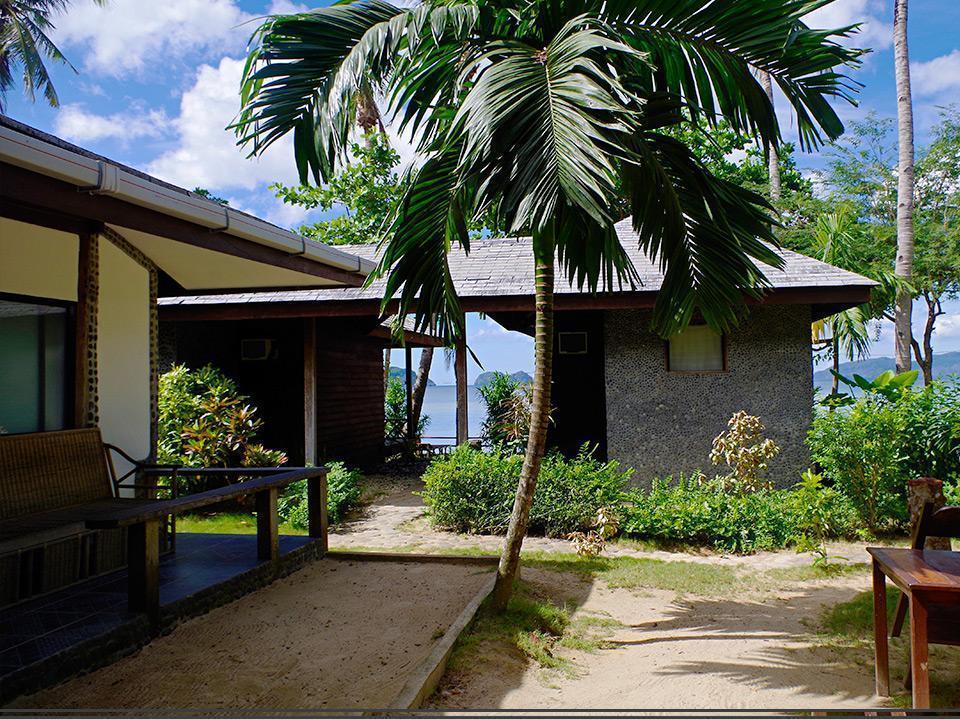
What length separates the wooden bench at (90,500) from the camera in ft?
14.2

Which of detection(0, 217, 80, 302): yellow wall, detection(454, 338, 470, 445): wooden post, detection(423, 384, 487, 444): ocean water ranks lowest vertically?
detection(423, 384, 487, 444): ocean water

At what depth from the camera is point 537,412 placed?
16.5ft

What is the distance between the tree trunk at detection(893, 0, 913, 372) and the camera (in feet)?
54.0

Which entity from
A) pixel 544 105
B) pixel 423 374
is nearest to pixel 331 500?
pixel 544 105

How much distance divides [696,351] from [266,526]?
6.17 meters

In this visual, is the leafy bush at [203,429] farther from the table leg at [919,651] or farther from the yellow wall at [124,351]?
the table leg at [919,651]

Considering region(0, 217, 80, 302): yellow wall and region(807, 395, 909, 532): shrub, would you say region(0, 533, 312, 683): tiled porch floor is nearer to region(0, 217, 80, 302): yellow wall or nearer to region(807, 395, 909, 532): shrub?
region(0, 217, 80, 302): yellow wall

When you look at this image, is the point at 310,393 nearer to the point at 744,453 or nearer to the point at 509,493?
the point at 509,493

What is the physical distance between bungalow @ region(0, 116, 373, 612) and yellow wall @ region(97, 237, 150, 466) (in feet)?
0.05

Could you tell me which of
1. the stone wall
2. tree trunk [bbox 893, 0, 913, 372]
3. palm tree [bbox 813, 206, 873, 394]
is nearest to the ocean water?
the stone wall

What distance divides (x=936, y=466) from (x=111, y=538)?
28.0 ft

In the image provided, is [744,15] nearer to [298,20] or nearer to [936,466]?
[298,20]

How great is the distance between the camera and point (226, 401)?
981 centimetres

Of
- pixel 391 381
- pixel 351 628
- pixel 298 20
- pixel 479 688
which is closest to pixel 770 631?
pixel 479 688
